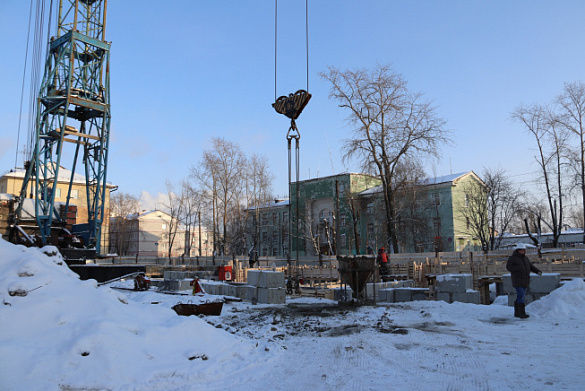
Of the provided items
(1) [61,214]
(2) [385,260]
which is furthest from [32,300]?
(1) [61,214]

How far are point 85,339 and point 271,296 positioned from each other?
8.13m

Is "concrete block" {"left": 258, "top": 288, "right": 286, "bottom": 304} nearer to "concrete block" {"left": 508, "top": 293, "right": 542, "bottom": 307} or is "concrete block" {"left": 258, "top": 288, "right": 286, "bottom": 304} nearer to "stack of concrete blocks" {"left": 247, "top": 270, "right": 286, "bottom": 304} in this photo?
"stack of concrete blocks" {"left": 247, "top": 270, "right": 286, "bottom": 304}

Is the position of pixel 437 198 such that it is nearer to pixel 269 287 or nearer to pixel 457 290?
pixel 457 290

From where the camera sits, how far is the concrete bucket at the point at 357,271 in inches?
465

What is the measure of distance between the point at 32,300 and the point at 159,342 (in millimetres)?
1801

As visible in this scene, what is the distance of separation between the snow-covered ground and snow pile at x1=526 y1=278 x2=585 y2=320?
0.18 feet

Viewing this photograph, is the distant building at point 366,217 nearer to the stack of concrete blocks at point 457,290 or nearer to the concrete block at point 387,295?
the concrete block at point 387,295

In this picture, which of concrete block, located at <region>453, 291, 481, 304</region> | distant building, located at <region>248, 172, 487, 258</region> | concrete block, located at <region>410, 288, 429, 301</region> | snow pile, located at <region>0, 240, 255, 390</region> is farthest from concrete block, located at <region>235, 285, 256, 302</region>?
distant building, located at <region>248, 172, 487, 258</region>

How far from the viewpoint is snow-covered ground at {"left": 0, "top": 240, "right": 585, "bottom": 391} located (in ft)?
16.1

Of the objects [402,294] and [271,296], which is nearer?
[402,294]

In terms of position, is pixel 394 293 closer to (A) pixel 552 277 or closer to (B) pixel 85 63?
(A) pixel 552 277

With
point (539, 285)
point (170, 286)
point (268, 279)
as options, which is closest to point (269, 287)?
point (268, 279)

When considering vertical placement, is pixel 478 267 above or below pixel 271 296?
above

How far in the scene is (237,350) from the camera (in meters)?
6.53
